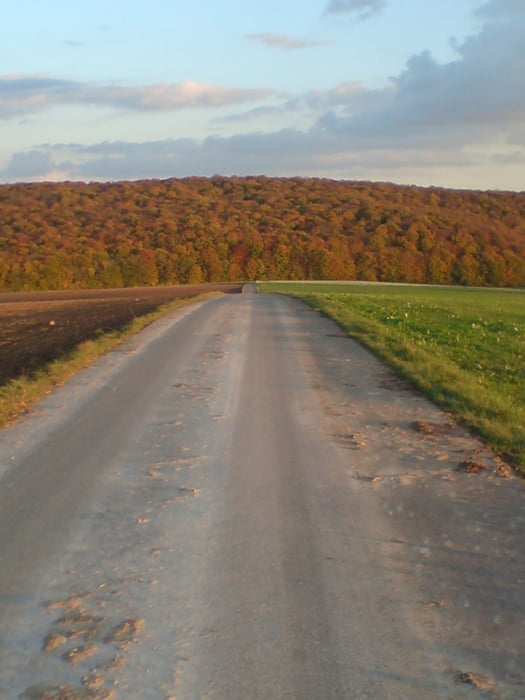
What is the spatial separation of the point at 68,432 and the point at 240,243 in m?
101

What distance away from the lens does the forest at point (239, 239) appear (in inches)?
3974

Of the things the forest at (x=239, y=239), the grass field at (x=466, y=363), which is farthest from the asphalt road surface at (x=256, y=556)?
the forest at (x=239, y=239)

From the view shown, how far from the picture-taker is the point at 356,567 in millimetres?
5617

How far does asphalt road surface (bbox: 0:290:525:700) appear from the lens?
4355 millimetres

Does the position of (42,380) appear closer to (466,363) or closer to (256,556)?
(466,363)

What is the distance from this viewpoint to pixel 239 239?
110375 mm

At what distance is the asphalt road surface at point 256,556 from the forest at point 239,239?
9023 cm

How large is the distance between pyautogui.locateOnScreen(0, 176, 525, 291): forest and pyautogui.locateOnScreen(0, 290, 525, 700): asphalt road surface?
90.2 metres

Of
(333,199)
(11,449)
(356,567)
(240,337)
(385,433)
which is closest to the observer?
(356,567)

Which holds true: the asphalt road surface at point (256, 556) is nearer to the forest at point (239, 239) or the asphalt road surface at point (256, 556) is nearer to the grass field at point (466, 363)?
the grass field at point (466, 363)

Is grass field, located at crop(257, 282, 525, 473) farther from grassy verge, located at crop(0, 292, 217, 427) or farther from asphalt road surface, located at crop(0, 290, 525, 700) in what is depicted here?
grassy verge, located at crop(0, 292, 217, 427)

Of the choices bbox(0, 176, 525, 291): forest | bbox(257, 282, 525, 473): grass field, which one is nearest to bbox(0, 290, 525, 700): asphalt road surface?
bbox(257, 282, 525, 473): grass field

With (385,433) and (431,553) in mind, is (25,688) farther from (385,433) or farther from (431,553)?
(385,433)

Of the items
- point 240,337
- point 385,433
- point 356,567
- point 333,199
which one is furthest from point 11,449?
point 333,199
